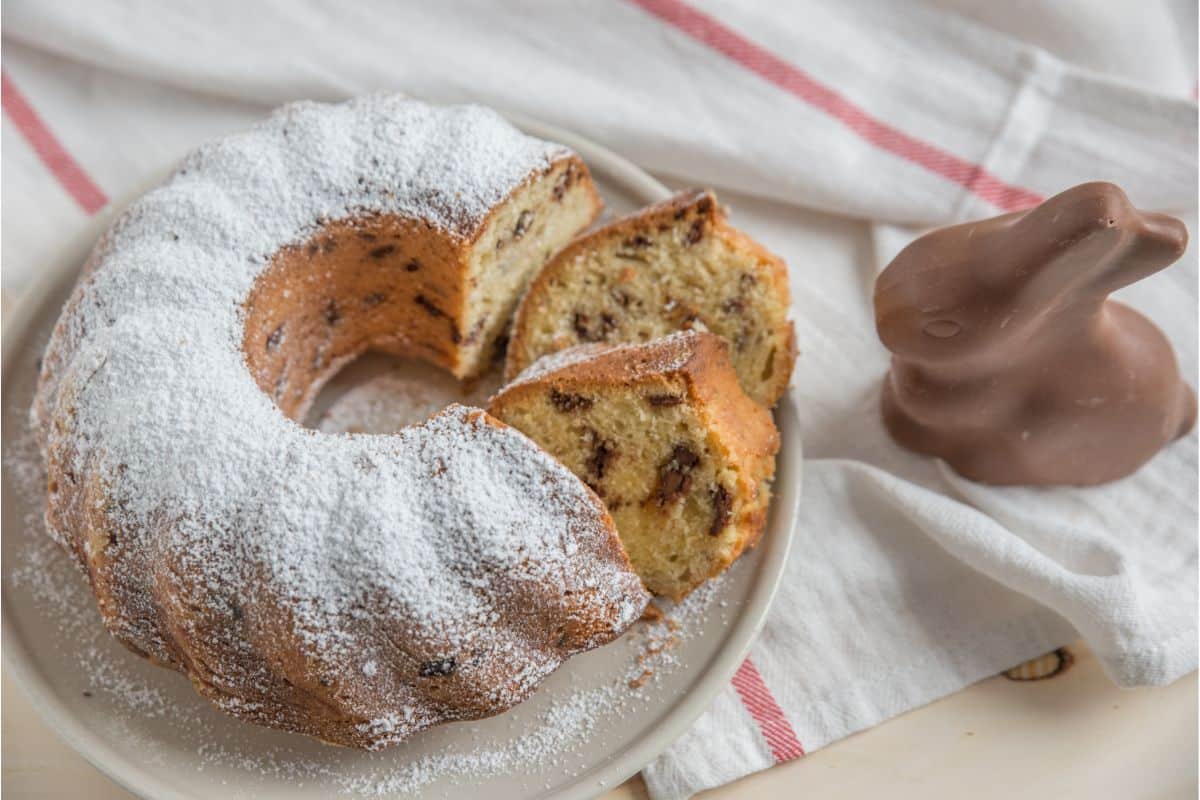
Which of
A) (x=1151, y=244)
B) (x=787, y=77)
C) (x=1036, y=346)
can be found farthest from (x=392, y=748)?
Answer: (x=787, y=77)

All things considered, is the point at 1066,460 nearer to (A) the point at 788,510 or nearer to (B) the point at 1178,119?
(A) the point at 788,510

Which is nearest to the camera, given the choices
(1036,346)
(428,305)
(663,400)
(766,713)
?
(663,400)

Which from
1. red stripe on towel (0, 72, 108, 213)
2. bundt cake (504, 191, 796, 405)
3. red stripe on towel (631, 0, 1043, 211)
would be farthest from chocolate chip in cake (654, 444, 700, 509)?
red stripe on towel (0, 72, 108, 213)

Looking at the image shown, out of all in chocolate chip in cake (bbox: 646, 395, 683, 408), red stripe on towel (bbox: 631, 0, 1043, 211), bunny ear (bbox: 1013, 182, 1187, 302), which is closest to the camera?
bunny ear (bbox: 1013, 182, 1187, 302)

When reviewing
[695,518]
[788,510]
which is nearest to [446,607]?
[695,518]

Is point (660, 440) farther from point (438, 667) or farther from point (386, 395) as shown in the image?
point (386, 395)

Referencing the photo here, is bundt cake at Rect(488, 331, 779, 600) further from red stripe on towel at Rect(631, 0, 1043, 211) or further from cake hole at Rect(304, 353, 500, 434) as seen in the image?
red stripe on towel at Rect(631, 0, 1043, 211)

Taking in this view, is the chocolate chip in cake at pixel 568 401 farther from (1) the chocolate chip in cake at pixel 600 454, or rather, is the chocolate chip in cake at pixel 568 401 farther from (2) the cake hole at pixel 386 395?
(2) the cake hole at pixel 386 395
